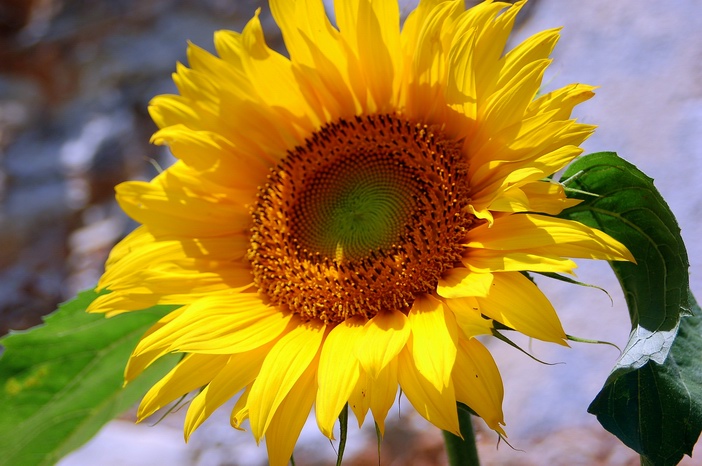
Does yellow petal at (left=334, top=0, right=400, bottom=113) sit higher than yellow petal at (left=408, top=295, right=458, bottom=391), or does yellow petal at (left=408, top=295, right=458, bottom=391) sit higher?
yellow petal at (left=334, top=0, right=400, bottom=113)

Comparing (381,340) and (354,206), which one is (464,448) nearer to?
(381,340)

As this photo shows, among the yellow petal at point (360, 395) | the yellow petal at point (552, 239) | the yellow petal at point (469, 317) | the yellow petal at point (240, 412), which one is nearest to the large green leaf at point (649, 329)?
the yellow petal at point (552, 239)

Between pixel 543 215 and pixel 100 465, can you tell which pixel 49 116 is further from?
pixel 543 215

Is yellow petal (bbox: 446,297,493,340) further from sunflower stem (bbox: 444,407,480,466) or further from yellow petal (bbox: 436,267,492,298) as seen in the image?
sunflower stem (bbox: 444,407,480,466)

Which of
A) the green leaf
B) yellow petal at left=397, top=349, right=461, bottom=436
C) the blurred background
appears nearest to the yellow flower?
yellow petal at left=397, top=349, right=461, bottom=436

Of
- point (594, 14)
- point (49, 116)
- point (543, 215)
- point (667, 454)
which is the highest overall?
point (49, 116)

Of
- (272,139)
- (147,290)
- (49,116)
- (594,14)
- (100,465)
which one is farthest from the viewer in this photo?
(49,116)

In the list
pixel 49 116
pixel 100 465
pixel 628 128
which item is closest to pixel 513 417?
pixel 628 128

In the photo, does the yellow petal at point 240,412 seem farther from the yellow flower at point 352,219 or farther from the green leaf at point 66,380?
the green leaf at point 66,380
